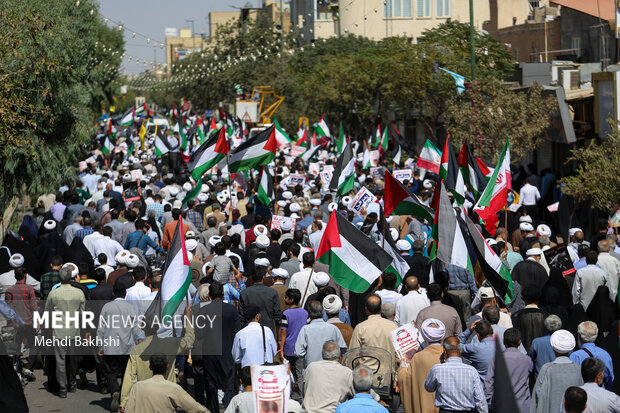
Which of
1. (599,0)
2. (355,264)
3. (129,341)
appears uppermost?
(599,0)

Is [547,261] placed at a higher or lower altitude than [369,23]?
lower

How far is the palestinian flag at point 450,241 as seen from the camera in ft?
36.8

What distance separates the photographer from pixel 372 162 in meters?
29.4

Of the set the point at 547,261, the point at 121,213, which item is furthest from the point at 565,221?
the point at 121,213

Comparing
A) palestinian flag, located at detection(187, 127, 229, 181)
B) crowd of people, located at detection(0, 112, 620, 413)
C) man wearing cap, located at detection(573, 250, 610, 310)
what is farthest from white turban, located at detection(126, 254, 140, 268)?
palestinian flag, located at detection(187, 127, 229, 181)

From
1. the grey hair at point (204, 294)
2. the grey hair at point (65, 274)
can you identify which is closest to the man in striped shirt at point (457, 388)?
Answer: the grey hair at point (204, 294)

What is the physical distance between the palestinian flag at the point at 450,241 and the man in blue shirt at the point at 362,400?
12.3ft

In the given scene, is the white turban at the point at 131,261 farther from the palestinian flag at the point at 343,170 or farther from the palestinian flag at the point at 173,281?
→ the palestinian flag at the point at 343,170

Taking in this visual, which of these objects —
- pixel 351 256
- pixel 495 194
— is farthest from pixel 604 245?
pixel 351 256

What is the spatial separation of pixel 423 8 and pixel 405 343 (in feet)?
197

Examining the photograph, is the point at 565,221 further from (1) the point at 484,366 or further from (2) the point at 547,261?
(1) the point at 484,366

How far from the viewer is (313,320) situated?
9.95m

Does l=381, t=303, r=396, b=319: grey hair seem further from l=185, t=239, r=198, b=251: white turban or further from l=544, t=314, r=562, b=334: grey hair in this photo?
l=185, t=239, r=198, b=251: white turban

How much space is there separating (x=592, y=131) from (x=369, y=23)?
41898 millimetres
